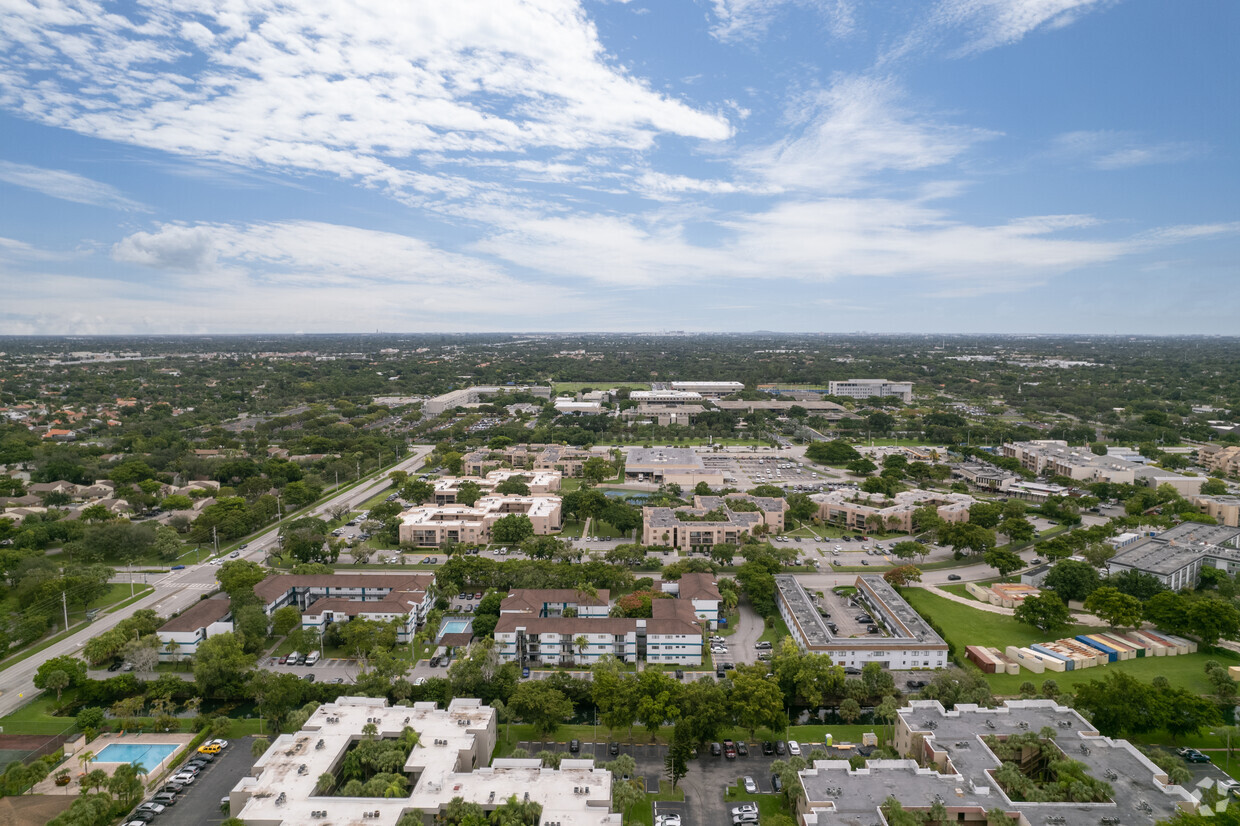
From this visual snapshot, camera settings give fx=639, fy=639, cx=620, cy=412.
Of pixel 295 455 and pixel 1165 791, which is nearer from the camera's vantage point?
pixel 1165 791

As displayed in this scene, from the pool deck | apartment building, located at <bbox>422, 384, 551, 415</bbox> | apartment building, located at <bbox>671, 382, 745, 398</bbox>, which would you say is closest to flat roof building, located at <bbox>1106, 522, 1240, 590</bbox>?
the pool deck

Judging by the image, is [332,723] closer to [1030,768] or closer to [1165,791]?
[1030,768]

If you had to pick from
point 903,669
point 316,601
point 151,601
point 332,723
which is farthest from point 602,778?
point 151,601

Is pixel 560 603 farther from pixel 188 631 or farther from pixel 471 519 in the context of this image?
pixel 188 631

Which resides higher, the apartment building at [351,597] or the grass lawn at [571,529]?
the apartment building at [351,597]

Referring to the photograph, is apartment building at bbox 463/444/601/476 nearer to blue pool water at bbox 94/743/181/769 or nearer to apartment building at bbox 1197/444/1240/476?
blue pool water at bbox 94/743/181/769

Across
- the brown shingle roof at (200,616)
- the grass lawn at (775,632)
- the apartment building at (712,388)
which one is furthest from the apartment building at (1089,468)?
the brown shingle roof at (200,616)

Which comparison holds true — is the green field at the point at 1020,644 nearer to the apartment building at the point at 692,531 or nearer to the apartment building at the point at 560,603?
the apartment building at the point at 692,531
